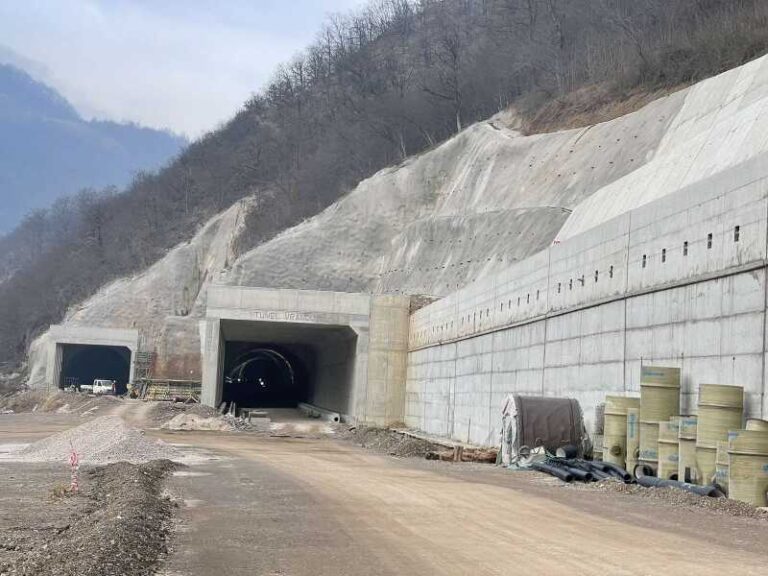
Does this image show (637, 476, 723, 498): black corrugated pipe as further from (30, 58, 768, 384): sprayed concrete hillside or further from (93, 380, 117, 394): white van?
(93, 380, 117, 394): white van

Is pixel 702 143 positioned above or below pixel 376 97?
below

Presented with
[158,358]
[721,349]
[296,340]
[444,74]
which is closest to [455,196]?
[296,340]

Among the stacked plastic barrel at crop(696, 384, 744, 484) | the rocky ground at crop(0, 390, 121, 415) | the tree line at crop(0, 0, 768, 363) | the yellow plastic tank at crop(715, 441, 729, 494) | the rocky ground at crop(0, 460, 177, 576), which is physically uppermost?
the tree line at crop(0, 0, 768, 363)

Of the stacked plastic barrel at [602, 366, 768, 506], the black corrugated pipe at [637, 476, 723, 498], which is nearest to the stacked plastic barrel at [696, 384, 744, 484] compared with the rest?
the stacked plastic barrel at [602, 366, 768, 506]

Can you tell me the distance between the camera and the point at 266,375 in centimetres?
7781

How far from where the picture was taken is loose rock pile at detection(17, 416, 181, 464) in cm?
2064

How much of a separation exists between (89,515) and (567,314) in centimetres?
1378

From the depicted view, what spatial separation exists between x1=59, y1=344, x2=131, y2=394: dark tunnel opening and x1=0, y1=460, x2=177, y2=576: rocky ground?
56.1 metres

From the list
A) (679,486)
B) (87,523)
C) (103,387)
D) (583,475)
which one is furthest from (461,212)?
(87,523)

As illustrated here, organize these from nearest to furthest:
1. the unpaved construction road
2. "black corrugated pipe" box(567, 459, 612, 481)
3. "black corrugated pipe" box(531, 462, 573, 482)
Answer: the unpaved construction road, "black corrugated pipe" box(567, 459, 612, 481), "black corrugated pipe" box(531, 462, 573, 482)

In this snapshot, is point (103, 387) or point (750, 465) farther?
point (103, 387)

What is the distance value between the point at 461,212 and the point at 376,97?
38970 millimetres

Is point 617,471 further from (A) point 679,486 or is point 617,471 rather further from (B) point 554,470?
(A) point 679,486

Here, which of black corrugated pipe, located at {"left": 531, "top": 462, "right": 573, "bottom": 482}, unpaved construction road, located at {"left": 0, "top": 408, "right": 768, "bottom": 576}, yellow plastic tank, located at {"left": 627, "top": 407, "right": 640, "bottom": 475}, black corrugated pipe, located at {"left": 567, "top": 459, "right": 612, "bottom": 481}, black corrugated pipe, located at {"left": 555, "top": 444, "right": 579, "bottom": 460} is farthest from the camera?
black corrugated pipe, located at {"left": 555, "top": 444, "right": 579, "bottom": 460}
